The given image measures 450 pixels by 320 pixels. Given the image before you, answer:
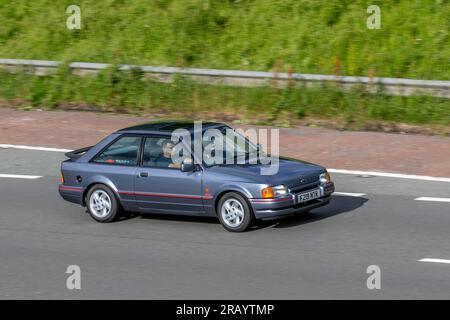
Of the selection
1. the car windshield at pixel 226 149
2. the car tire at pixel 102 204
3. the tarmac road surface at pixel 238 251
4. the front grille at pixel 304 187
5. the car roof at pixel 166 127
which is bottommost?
the tarmac road surface at pixel 238 251

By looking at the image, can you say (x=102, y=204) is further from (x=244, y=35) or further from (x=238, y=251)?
(x=244, y=35)

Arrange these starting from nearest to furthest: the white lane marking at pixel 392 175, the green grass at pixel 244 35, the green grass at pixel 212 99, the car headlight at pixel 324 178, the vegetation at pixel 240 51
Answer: the car headlight at pixel 324 178 < the white lane marking at pixel 392 175 < the green grass at pixel 212 99 < the vegetation at pixel 240 51 < the green grass at pixel 244 35

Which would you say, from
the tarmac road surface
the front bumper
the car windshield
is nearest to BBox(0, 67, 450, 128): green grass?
the tarmac road surface

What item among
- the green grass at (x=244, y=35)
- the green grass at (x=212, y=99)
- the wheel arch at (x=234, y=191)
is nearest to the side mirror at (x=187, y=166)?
the wheel arch at (x=234, y=191)

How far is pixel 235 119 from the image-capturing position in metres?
20.2

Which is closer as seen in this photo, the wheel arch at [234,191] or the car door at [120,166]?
the wheel arch at [234,191]

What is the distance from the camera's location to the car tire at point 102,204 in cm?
1358

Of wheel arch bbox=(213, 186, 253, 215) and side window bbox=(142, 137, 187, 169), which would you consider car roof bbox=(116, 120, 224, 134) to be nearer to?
side window bbox=(142, 137, 187, 169)

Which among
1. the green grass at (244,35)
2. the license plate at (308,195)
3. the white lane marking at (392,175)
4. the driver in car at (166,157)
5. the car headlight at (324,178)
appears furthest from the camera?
the green grass at (244,35)

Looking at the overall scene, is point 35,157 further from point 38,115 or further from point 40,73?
point 40,73

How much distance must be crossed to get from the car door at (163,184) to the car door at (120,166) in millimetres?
123

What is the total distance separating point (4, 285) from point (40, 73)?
12.3 m

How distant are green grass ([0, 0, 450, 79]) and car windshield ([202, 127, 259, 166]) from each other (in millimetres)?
6539

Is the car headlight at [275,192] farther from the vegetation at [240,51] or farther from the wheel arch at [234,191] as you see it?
the vegetation at [240,51]
